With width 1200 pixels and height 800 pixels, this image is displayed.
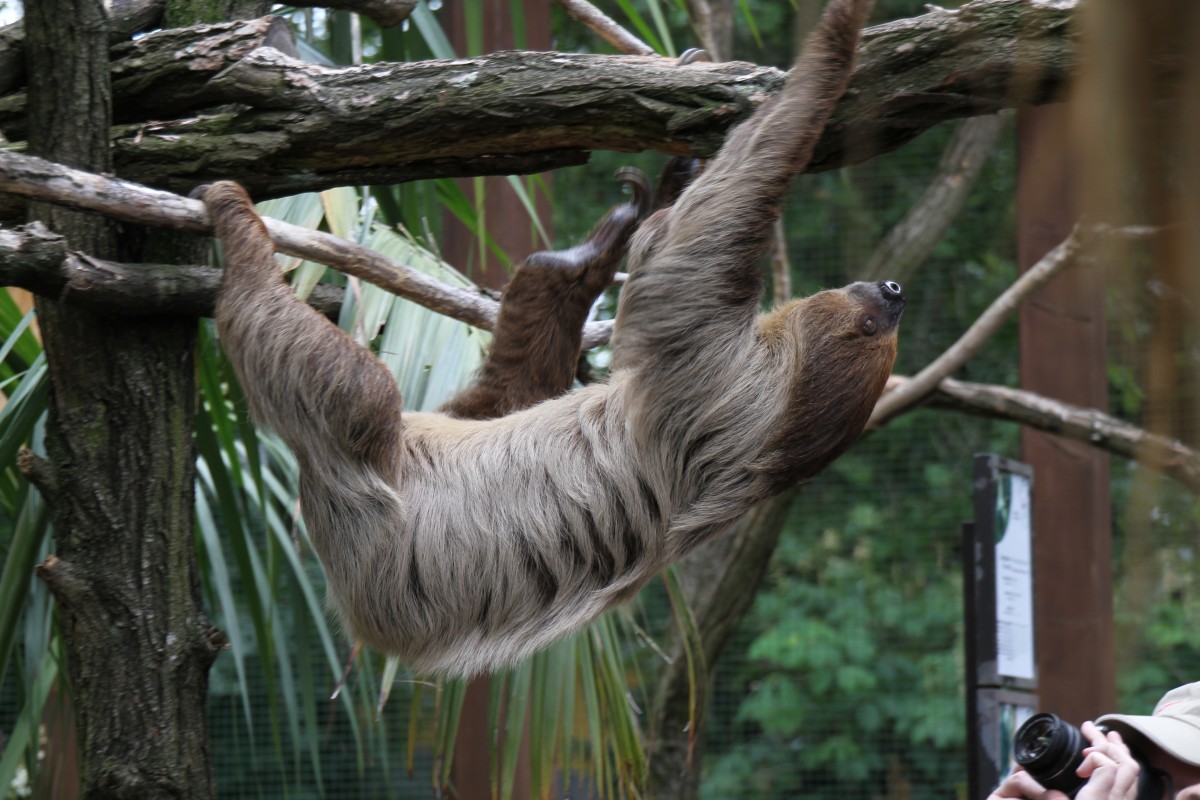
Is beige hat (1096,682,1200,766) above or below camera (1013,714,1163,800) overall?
above

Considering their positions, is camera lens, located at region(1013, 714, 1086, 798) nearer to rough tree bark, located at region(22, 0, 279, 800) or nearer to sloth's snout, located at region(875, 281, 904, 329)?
sloth's snout, located at region(875, 281, 904, 329)

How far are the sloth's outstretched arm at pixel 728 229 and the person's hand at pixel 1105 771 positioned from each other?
55.7 inches

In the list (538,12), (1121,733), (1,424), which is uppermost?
(538,12)

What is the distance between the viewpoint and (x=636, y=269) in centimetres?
309

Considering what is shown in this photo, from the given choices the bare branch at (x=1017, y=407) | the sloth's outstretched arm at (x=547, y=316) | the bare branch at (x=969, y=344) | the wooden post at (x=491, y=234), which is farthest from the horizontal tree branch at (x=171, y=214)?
the bare branch at (x=969, y=344)

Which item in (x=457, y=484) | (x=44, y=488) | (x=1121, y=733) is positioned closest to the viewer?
(x=1121, y=733)

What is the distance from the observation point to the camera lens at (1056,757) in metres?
1.86

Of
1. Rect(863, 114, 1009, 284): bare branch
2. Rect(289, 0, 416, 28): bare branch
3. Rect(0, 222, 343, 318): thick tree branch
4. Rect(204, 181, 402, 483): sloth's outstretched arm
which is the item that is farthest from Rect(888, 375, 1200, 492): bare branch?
Rect(0, 222, 343, 318): thick tree branch

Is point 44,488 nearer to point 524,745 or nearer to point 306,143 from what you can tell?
point 306,143

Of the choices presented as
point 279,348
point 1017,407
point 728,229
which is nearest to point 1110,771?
point 728,229

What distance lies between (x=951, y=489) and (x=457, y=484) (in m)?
5.13

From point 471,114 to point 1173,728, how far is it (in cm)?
205

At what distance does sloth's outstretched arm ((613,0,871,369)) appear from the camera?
106 inches

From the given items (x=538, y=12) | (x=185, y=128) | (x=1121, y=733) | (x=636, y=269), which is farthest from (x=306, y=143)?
(x=538, y=12)
